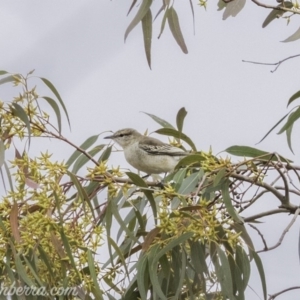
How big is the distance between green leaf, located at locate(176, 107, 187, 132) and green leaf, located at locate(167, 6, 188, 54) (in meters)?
0.27

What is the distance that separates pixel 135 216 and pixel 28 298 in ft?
1.46

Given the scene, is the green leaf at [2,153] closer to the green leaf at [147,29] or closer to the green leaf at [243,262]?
the green leaf at [147,29]

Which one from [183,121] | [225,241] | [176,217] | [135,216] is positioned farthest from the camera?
[183,121]

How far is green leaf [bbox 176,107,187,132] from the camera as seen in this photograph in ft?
9.88

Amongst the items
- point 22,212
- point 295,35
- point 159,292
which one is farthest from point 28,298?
point 295,35

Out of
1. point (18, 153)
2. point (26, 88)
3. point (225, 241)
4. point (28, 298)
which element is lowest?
point (28, 298)

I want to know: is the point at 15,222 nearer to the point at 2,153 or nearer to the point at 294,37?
the point at 2,153

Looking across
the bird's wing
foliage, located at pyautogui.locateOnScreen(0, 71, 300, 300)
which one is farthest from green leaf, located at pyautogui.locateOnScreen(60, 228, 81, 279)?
the bird's wing

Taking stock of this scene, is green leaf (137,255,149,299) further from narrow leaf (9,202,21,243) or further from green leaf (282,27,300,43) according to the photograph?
green leaf (282,27,300,43)

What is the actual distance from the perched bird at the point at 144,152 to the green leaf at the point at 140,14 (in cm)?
111

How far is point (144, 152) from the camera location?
445cm

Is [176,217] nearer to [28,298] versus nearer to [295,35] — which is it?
[28,298]

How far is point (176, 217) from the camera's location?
2.29 m

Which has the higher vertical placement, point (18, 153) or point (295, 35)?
point (295, 35)
